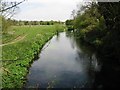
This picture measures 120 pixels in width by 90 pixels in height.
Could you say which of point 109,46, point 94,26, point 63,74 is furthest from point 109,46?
point 94,26

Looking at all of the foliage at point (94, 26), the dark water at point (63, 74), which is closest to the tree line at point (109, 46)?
the foliage at point (94, 26)

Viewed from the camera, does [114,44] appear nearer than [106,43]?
Yes

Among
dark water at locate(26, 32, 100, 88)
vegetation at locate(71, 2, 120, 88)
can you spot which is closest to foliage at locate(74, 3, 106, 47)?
vegetation at locate(71, 2, 120, 88)

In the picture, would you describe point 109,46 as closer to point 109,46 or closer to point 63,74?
point 109,46

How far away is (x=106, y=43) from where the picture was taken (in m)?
31.5

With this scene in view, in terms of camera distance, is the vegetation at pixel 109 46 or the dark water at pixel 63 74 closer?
the dark water at pixel 63 74

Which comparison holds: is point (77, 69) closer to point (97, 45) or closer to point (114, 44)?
point (114, 44)

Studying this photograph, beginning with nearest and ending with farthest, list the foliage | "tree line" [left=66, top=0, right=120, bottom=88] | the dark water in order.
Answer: the dark water < "tree line" [left=66, top=0, right=120, bottom=88] < the foliage

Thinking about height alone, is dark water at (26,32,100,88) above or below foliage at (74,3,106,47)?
below

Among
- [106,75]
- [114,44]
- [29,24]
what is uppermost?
[29,24]

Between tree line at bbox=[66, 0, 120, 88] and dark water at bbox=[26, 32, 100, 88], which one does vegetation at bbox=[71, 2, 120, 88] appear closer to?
tree line at bbox=[66, 0, 120, 88]

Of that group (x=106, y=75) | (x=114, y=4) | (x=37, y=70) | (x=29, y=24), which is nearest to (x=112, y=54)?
(x=114, y=4)

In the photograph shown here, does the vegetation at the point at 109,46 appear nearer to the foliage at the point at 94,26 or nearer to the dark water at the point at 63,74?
the foliage at the point at 94,26

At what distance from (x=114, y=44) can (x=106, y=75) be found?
699 cm
